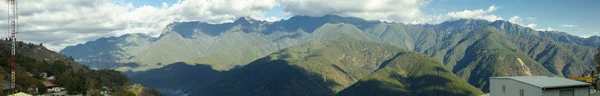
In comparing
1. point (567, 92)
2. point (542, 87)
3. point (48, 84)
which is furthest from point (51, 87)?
point (567, 92)

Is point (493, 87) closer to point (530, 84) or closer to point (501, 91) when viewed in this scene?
point (501, 91)

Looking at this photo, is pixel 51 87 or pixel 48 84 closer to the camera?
pixel 51 87

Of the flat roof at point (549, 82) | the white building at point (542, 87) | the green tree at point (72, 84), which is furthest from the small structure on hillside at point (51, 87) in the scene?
the flat roof at point (549, 82)

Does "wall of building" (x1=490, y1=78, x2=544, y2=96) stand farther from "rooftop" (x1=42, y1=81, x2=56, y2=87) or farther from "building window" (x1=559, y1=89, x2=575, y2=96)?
"rooftop" (x1=42, y1=81, x2=56, y2=87)

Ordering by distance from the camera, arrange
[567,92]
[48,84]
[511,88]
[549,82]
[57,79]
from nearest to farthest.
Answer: [567,92]
[549,82]
[511,88]
[48,84]
[57,79]

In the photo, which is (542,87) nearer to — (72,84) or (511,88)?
(511,88)

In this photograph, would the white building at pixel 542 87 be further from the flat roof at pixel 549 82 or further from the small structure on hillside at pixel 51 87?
the small structure on hillside at pixel 51 87

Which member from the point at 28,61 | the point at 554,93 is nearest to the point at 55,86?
the point at 28,61
